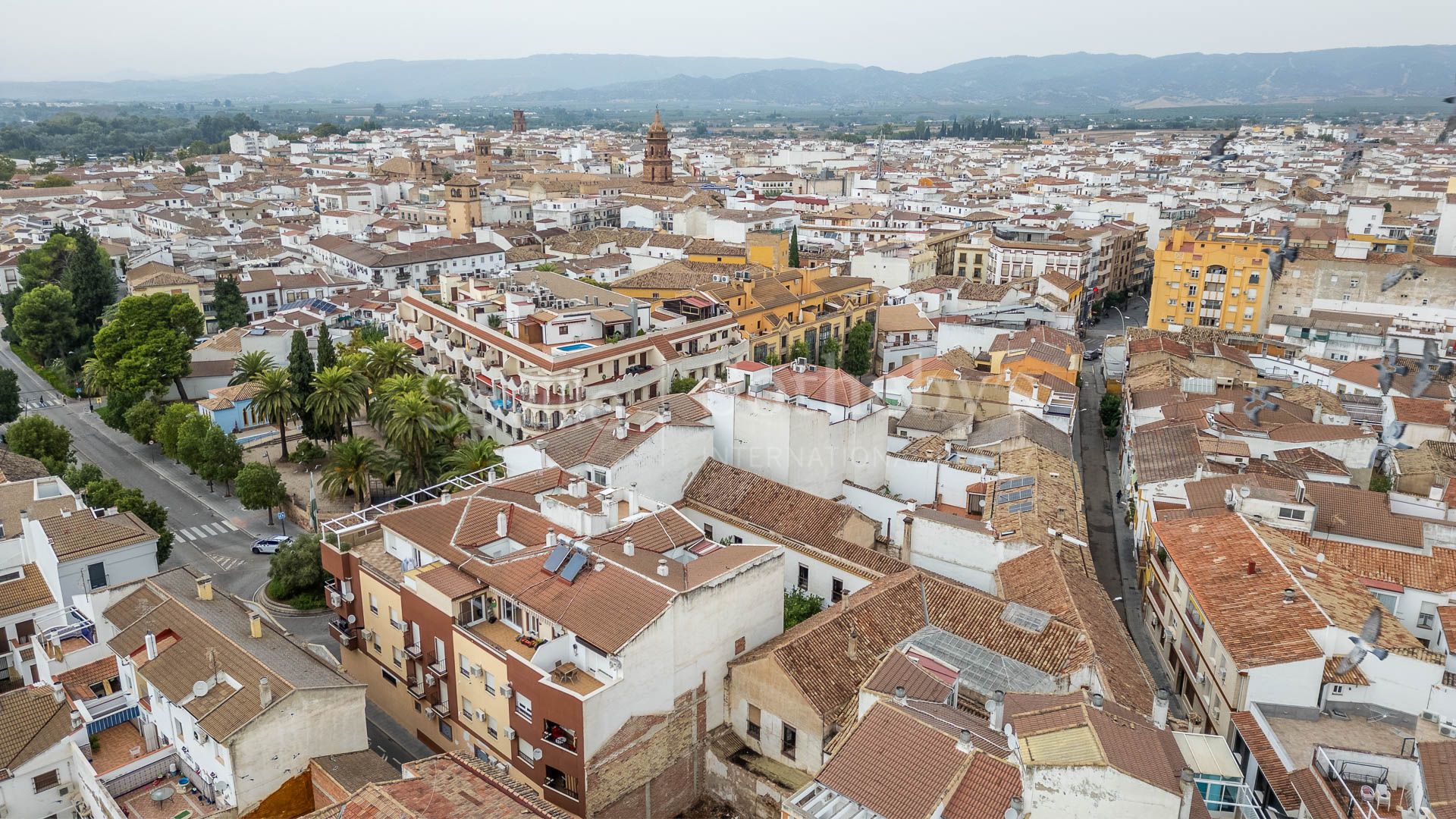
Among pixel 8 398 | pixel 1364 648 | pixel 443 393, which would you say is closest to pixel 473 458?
pixel 443 393

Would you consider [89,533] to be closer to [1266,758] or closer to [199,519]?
[199,519]

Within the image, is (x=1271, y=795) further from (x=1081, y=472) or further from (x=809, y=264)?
(x=809, y=264)

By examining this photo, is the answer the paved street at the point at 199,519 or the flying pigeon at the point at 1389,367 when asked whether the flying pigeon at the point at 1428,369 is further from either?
the paved street at the point at 199,519

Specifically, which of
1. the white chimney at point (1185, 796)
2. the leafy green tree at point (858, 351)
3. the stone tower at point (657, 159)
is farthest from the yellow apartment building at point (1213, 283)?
the stone tower at point (657, 159)

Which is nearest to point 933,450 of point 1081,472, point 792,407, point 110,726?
point 792,407

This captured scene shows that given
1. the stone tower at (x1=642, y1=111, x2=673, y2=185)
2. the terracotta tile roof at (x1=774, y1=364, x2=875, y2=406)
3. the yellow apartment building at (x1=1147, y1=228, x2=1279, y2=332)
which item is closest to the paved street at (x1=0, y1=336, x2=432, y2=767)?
the terracotta tile roof at (x1=774, y1=364, x2=875, y2=406)

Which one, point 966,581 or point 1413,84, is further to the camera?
point 1413,84

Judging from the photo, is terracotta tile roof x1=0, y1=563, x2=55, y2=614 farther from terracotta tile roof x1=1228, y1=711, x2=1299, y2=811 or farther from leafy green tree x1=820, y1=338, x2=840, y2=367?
leafy green tree x1=820, y1=338, x2=840, y2=367
